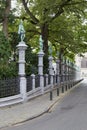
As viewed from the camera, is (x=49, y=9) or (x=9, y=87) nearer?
(x=9, y=87)

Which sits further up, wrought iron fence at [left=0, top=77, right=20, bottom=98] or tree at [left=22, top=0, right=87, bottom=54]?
tree at [left=22, top=0, right=87, bottom=54]

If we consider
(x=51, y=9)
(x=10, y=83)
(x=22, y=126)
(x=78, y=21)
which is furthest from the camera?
(x=78, y=21)

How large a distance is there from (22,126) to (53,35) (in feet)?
109

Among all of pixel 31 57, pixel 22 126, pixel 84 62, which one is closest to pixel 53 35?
pixel 31 57

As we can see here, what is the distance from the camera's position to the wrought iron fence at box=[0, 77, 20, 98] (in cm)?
1842

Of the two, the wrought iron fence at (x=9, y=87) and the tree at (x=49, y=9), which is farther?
the tree at (x=49, y=9)

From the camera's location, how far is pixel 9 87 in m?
19.1

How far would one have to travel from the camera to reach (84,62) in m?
121

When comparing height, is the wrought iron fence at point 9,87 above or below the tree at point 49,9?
below

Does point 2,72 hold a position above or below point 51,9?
below

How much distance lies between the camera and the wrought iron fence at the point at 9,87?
18.4 m

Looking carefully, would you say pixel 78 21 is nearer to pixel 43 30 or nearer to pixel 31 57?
pixel 43 30

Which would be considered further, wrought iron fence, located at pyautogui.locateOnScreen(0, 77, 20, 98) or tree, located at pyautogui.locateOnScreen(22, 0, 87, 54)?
tree, located at pyautogui.locateOnScreen(22, 0, 87, 54)

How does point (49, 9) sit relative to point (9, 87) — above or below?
above
